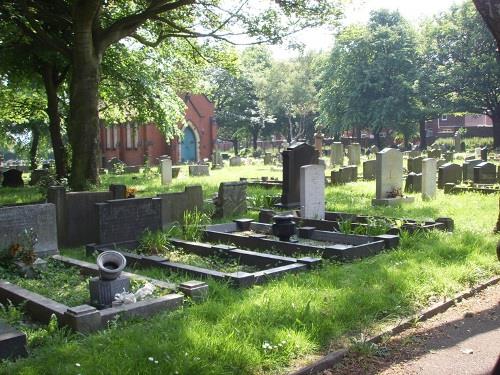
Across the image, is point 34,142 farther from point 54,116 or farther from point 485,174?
point 485,174

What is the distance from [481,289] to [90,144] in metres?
11.3

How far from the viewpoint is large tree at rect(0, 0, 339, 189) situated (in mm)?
14961

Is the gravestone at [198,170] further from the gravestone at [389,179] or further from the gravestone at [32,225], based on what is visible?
the gravestone at [32,225]

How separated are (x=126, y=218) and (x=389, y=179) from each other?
7.76 m

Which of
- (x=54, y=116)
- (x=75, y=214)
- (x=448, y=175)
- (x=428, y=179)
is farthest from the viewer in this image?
(x=54, y=116)

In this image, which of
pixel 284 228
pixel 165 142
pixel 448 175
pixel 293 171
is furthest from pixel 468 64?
pixel 284 228

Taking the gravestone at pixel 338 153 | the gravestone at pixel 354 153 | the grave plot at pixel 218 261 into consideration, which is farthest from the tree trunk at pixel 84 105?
the gravestone at pixel 338 153

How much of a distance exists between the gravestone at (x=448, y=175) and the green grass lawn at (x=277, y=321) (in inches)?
383

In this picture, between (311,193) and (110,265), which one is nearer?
(110,265)

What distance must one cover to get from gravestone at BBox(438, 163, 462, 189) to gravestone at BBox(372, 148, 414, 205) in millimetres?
3789

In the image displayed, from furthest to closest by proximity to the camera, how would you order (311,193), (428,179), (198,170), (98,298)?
(198,170), (428,179), (311,193), (98,298)

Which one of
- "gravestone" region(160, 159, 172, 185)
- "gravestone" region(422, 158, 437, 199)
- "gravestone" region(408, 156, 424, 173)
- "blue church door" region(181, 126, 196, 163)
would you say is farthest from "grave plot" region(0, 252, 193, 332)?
"blue church door" region(181, 126, 196, 163)

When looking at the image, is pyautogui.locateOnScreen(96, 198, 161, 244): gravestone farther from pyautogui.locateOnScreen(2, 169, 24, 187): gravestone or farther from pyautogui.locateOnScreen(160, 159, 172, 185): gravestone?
pyautogui.locateOnScreen(2, 169, 24, 187): gravestone

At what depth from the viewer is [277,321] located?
5371 mm
